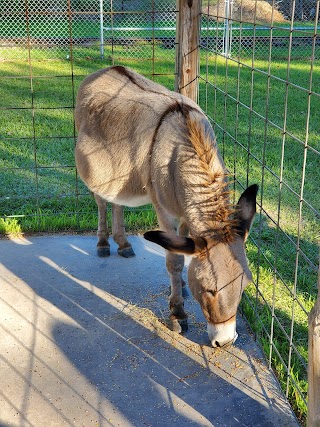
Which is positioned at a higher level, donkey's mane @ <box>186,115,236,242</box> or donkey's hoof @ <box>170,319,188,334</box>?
donkey's mane @ <box>186,115,236,242</box>

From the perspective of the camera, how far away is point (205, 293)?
3.48 meters

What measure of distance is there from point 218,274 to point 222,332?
1.25ft

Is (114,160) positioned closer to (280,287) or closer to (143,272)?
(143,272)

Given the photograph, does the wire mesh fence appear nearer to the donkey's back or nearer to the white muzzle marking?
the white muzzle marking

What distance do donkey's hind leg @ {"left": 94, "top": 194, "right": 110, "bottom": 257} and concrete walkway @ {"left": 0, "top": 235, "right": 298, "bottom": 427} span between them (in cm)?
14

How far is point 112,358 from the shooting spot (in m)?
3.87

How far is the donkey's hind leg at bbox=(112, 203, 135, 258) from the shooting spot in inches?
209

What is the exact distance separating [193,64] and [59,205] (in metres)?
2.19

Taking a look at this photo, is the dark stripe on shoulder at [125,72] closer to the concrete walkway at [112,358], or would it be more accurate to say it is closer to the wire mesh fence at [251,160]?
the wire mesh fence at [251,160]

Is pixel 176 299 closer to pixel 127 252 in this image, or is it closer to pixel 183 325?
pixel 183 325

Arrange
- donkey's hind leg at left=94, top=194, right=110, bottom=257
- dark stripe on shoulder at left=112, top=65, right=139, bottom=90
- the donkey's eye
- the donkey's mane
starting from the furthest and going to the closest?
donkey's hind leg at left=94, top=194, right=110, bottom=257, dark stripe on shoulder at left=112, top=65, right=139, bottom=90, the donkey's mane, the donkey's eye

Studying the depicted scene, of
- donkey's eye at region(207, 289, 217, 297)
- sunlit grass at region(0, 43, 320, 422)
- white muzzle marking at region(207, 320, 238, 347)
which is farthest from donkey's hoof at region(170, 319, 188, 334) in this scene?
donkey's eye at region(207, 289, 217, 297)

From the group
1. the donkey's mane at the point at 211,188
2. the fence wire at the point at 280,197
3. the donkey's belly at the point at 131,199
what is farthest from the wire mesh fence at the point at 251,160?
the donkey's belly at the point at 131,199

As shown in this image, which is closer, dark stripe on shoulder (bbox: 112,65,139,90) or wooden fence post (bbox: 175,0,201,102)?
dark stripe on shoulder (bbox: 112,65,139,90)
